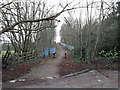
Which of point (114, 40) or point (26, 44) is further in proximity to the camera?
point (26, 44)

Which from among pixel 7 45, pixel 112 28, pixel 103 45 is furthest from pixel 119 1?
pixel 7 45

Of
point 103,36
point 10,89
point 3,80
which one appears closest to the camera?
point 10,89

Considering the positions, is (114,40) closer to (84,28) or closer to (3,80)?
(84,28)

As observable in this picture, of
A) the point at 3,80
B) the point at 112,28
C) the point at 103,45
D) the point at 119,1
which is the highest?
the point at 119,1

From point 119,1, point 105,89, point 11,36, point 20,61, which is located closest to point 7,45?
point 20,61

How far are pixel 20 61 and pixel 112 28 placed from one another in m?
11.1

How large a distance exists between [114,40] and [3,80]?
491 inches

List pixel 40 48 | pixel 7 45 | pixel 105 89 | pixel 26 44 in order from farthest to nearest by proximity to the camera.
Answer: pixel 40 48
pixel 26 44
pixel 7 45
pixel 105 89

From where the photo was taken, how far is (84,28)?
49.4ft

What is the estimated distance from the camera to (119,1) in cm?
1309

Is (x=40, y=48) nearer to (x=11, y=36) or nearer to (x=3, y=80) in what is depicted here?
(x=11, y=36)

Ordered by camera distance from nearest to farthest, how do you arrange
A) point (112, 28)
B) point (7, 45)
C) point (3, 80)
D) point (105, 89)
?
1. point (105, 89)
2. point (3, 80)
3. point (7, 45)
4. point (112, 28)

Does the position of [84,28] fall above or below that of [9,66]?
above

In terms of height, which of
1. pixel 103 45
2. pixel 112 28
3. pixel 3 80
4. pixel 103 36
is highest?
pixel 112 28
